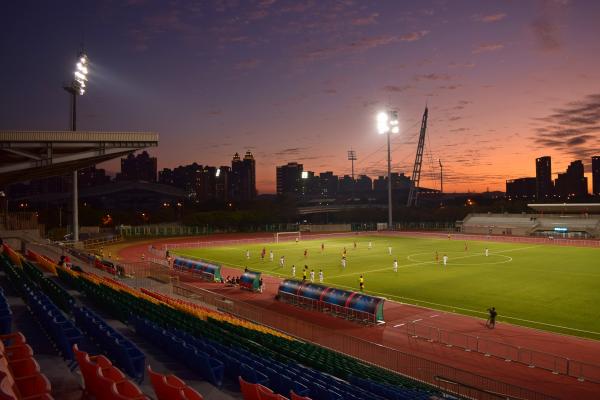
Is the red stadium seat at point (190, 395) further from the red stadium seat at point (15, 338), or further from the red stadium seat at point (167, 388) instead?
the red stadium seat at point (15, 338)

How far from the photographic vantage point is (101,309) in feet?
50.7

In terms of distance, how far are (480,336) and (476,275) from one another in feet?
64.3

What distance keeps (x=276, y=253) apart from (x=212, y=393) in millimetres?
54757

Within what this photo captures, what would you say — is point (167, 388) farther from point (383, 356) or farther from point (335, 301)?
point (335, 301)

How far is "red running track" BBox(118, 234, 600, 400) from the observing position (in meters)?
18.2

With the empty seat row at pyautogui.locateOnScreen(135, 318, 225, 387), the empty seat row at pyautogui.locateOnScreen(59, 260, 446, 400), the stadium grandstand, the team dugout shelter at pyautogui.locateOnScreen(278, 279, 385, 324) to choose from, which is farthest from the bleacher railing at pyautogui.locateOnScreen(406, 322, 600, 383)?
the stadium grandstand

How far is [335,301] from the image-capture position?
95.0 feet

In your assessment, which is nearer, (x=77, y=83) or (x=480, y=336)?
(x=480, y=336)

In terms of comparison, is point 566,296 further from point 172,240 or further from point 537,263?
point 172,240

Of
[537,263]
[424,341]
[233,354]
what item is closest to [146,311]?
[233,354]

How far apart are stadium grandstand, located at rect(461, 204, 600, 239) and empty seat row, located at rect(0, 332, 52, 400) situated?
92.3m

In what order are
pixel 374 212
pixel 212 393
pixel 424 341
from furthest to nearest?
pixel 374 212
pixel 424 341
pixel 212 393

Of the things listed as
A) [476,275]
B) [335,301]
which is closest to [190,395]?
[335,301]

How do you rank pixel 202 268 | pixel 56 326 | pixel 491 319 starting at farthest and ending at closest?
pixel 202 268
pixel 491 319
pixel 56 326
